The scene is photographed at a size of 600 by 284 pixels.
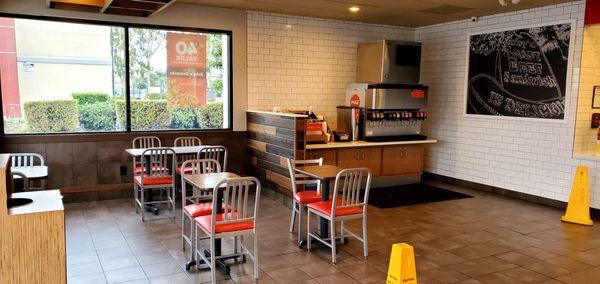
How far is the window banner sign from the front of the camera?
6574 millimetres

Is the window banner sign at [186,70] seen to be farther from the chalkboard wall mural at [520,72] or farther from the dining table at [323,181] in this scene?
the chalkboard wall mural at [520,72]

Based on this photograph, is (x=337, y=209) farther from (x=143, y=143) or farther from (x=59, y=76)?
(x=59, y=76)

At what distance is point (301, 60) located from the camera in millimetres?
7336

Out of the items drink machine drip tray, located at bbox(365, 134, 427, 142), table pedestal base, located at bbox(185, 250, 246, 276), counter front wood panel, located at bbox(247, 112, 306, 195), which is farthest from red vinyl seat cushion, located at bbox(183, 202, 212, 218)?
drink machine drip tray, located at bbox(365, 134, 427, 142)

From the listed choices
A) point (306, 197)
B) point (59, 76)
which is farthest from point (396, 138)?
point (59, 76)

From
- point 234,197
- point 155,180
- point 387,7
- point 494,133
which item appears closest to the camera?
point 234,197

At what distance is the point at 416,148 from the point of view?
7.61 m

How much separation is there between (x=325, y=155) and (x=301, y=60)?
5.66 feet

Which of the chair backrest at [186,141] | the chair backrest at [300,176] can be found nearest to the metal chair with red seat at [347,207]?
the chair backrest at [300,176]

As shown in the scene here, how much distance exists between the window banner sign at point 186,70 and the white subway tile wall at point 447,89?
0.74 metres

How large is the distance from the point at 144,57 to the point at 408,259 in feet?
16.9

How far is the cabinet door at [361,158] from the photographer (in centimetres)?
679

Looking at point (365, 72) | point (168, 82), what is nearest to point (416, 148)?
point (365, 72)

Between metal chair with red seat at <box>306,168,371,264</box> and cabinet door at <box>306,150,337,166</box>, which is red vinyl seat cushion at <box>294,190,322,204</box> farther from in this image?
cabinet door at <box>306,150,337,166</box>
